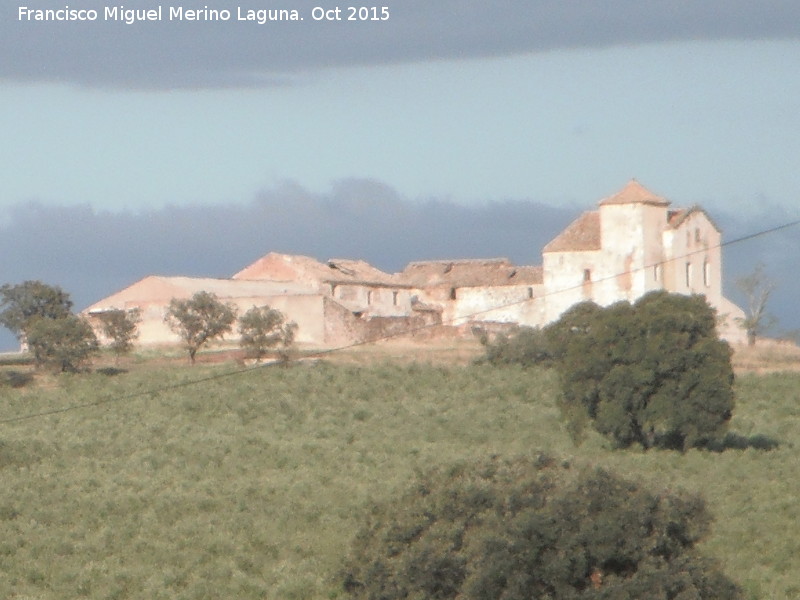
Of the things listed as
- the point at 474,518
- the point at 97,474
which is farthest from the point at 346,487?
the point at 474,518

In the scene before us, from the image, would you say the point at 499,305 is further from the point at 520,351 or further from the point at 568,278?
the point at 520,351

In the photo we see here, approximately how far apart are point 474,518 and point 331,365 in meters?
34.3

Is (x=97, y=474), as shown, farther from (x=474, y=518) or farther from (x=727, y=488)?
(x=474, y=518)

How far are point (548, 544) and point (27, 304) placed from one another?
42244mm

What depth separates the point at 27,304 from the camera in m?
53.8

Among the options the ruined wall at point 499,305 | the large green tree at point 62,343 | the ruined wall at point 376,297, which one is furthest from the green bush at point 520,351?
the large green tree at point 62,343

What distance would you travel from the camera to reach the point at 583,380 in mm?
32969

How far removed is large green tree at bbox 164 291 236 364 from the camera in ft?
168

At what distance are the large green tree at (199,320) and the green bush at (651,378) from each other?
68.3ft

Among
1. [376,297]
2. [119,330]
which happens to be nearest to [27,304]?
[119,330]

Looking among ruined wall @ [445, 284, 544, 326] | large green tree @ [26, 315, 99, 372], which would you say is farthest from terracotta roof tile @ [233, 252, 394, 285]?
large green tree @ [26, 315, 99, 372]

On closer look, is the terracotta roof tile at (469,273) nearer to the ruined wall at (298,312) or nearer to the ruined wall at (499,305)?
the ruined wall at (499,305)

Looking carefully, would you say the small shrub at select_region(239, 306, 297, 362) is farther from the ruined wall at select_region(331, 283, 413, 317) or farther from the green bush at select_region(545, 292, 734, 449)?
the green bush at select_region(545, 292, 734, 449)

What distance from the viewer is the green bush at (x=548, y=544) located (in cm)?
1440
